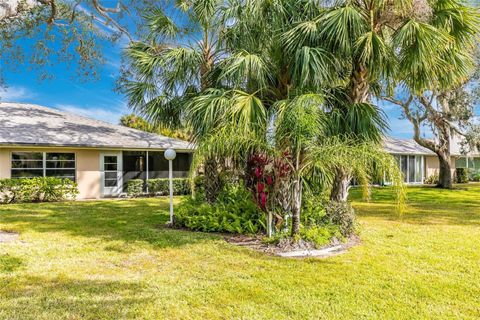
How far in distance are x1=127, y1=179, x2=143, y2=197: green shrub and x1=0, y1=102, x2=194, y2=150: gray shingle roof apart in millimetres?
1819

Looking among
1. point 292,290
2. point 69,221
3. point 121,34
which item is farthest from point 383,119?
point 121,34

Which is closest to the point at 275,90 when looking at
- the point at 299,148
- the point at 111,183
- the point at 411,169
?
the point at 299,148

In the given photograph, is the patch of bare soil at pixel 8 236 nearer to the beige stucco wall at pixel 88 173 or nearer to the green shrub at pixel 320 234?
the green shrub at pixel 320 234

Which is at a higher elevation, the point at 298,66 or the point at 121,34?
the point at 121,34

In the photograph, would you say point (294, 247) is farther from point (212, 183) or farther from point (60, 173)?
point (60, 173)

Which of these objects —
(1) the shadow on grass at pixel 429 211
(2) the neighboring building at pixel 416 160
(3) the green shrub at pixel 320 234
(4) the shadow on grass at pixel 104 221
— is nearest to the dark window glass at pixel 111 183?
(4) the shadow on grass at pixel 104 221

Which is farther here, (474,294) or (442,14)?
(442,14)

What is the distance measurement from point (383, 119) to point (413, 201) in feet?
30.9

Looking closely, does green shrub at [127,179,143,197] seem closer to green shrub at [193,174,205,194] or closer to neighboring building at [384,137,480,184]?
green shrub at [193,174,205,194]

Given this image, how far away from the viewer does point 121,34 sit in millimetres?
13680

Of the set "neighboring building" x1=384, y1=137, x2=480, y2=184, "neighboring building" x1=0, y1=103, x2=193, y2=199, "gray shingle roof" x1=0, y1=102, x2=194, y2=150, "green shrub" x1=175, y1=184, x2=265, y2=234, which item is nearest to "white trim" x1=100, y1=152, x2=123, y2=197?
"neighboring building" x1=0, y1=103, x2=193, y2=199

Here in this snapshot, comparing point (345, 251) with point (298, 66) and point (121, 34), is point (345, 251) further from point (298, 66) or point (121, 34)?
point (121, 34)

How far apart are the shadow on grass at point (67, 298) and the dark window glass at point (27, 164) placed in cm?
1289

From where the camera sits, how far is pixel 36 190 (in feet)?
51.8
